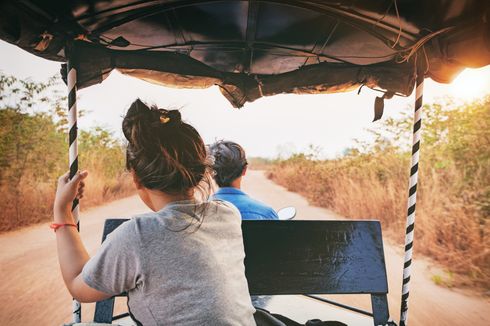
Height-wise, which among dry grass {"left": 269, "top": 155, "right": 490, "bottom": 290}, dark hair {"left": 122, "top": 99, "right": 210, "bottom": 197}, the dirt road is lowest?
the dirt road

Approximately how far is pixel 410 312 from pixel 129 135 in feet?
11.4

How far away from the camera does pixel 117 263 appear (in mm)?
1077

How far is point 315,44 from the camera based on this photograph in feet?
10.1

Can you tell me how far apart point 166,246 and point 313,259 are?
4.54 feet

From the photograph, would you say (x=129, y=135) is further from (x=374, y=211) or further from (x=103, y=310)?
(x=374, y=211)

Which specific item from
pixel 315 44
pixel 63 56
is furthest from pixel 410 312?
pixel 63 56

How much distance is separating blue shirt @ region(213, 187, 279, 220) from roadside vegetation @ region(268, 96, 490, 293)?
294 cm

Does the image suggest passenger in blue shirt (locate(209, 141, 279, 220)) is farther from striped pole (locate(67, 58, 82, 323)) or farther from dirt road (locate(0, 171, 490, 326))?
dirt road (locate(0, 171, 490, 326))

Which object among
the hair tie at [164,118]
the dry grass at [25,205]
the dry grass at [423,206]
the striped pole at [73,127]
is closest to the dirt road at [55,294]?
the dry grass at [423,206]

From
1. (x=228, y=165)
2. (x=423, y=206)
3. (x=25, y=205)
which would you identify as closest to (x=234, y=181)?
(x=228, y=165)

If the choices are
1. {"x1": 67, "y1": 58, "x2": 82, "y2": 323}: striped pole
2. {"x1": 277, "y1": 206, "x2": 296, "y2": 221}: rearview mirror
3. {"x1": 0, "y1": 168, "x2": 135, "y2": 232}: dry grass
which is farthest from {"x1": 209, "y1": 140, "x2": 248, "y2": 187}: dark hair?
{"x1": 0, "y1": 168, "x2": 135, "y2": 232}: dry grass

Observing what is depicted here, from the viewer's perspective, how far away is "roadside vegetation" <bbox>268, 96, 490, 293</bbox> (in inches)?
172

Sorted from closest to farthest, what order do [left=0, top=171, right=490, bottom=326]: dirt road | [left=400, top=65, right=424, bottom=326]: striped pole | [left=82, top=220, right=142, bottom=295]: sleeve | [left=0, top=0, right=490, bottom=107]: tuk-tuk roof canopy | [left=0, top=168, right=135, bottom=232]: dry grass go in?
[left=82, top=220, right=142, bottom=295]: sleeve → [left=0, top=0, right=490, bottom=107]: tuk-tuk roof canopy → [left=400, top=65, right=424, bottom=326]: striped pole → [left=0, top=171, right=490, bottom=326]: dirt road → [left=0, top=168, right=135, bottom=232]: dry grass

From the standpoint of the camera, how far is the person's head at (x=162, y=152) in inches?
46.3
